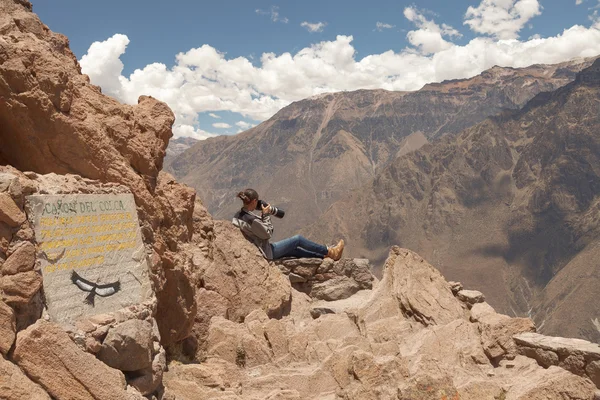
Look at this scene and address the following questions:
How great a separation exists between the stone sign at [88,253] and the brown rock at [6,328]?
2.19 feet

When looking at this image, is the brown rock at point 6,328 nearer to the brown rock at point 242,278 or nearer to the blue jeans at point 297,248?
the brown rock at point 242,278

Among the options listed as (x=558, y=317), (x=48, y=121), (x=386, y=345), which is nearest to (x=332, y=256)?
(x=386, y=345)

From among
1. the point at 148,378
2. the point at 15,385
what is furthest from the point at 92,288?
the point at 15,385

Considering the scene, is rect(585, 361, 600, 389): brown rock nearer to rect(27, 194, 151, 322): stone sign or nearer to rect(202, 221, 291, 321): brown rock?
rect(202, 221, 291, 321): brown rock

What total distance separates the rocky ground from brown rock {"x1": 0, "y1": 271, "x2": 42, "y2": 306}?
0.06ft

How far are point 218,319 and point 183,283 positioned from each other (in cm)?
185

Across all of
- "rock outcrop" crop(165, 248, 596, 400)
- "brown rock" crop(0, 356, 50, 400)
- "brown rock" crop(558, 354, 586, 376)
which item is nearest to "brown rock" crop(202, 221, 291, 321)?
"rock outcrop" crop(165, 248, 596, 400)

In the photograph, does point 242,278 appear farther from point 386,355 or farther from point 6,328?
point 6,328

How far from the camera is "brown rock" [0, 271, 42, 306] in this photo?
4.93 meters

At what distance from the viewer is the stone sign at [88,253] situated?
5.61 metres

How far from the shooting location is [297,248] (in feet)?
48.9

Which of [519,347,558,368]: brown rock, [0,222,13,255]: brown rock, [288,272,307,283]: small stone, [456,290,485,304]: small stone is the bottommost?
[519,347,558,368]: brown rock

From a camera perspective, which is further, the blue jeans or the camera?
the blue jeans

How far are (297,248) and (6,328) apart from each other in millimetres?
10528
